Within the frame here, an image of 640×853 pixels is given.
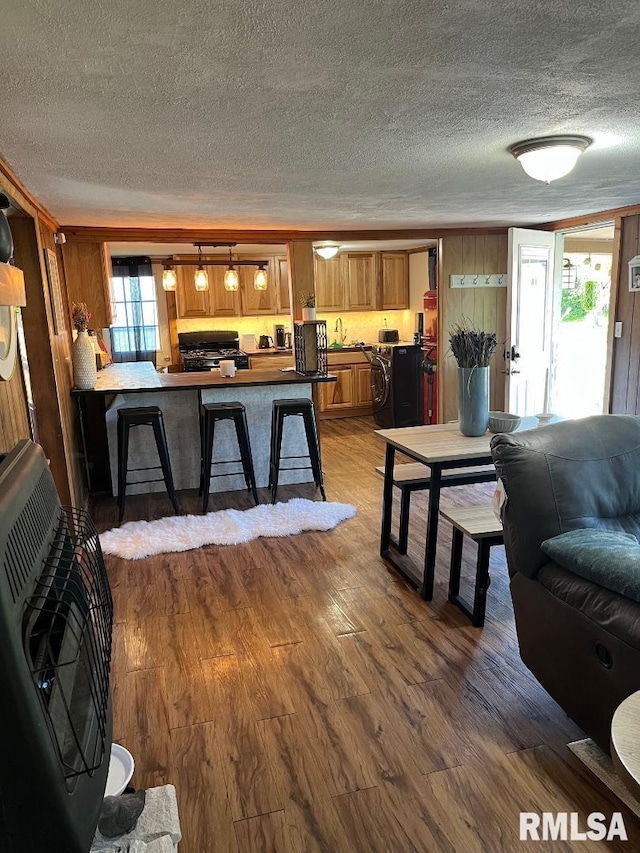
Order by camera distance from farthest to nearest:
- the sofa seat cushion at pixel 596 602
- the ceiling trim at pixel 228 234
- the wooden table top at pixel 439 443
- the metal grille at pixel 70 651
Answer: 1. the ceiling trim at pixel 228 234
2. the wooden table top at pixel 439 443
3. the sofa seat cushion at pixel 596 602
4. the metal grille at pixel 70 651

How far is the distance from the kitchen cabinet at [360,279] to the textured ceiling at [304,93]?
4.13m

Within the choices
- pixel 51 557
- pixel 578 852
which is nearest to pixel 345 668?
pixel 578 852

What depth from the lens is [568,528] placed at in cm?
195

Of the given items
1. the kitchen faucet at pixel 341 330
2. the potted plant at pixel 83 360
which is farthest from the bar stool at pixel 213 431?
the kitchen faucet at pixel 341 330

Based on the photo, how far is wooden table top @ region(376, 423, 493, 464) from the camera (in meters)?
2.72

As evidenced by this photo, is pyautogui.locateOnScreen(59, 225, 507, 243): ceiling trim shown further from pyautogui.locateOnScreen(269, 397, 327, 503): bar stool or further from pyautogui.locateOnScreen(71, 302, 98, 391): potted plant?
pyautogui.locateOnScreen(269, 397, 327, 503): bar stool

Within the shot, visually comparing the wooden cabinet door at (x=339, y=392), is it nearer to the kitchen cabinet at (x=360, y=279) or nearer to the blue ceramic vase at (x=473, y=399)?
the kitchen cabinet at (x=360, y=279)

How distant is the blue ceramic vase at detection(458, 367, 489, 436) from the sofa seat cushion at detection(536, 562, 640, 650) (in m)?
1.15

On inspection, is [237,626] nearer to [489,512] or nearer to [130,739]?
[130,739]

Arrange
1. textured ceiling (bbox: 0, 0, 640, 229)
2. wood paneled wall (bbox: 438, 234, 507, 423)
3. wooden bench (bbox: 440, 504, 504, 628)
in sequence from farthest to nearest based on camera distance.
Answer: wood paneled wall (bbox: 438, 234, 507, 423) < wooden bench (bbox: 440, 504, 504, 628) < textured ceiling (bbox: 0, 0, 640, 229)

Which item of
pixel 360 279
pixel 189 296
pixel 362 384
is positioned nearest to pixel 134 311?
pixel 189 296

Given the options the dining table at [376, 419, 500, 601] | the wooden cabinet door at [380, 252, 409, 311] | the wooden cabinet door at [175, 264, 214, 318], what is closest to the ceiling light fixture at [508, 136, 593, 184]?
the dining table at [376, 419, 500, 601]

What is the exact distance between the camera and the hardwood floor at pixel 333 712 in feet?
5.44

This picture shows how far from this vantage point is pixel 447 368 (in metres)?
6.04
